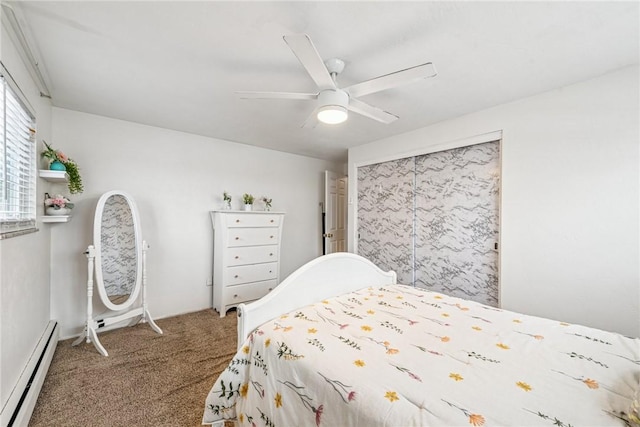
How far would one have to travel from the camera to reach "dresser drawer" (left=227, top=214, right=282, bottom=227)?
3283 millimetres

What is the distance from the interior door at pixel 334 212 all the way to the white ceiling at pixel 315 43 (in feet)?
6.75

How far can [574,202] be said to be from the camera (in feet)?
6.84

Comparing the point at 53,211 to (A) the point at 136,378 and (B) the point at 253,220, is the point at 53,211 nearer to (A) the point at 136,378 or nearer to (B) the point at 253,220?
(A) the point at 136,378

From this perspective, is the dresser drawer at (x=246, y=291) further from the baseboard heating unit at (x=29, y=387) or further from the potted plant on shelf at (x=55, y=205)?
the potted plant on shelf at (x=55, y=205)

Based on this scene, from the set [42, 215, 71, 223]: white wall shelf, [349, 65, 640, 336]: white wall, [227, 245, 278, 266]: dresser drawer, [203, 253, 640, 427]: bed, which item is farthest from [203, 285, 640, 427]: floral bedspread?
[42, 215, 71, 223]: white wall shelf

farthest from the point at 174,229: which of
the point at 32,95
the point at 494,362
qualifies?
the point at 494,362

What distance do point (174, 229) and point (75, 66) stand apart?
6.04 ft

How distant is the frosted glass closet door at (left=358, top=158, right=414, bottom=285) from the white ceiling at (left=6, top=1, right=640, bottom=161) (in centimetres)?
102

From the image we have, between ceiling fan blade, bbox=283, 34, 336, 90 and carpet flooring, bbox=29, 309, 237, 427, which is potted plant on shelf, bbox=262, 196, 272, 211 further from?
ceiling fan blade, bbox=283, 34, 336, 90

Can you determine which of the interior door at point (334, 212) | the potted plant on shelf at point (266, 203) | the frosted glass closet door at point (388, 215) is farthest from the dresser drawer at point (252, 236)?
the frosted glass closet door at point (388, 215)

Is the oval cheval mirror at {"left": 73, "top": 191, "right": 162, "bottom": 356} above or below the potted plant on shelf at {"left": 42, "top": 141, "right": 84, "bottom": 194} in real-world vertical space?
below

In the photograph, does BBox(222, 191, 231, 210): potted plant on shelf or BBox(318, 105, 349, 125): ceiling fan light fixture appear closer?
BBox(318, 105, 349, 125): ceiling fan light fixture

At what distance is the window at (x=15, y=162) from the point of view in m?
1.43

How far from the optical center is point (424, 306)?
1775mm
